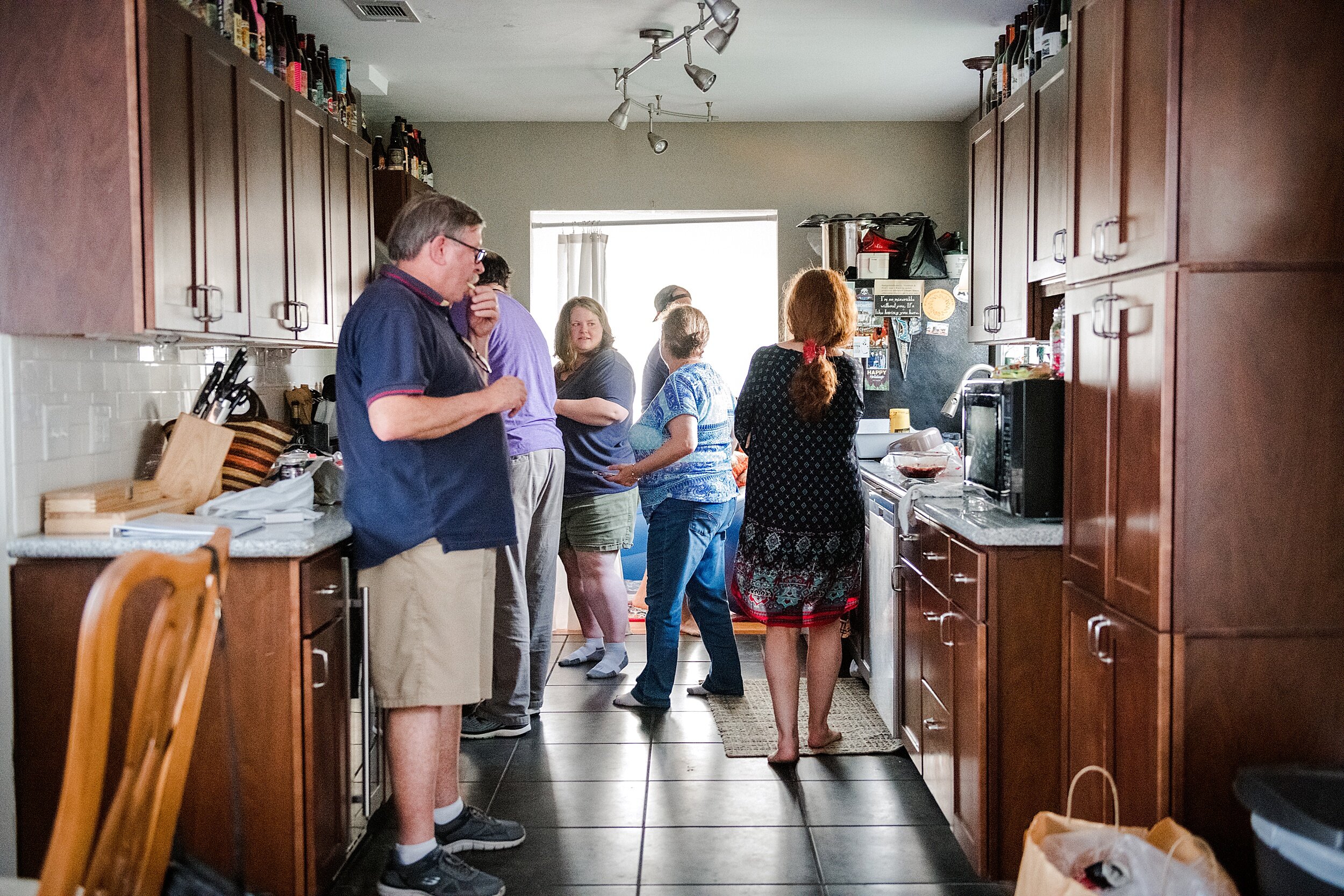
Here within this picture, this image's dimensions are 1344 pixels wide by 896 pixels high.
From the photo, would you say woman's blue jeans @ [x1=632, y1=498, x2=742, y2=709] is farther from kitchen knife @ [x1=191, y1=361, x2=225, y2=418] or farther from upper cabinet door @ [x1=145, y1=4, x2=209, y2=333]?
upper cabinet door @ [x1=145, y1=4, x2=209, y2=333]

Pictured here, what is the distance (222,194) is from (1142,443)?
2157 mm

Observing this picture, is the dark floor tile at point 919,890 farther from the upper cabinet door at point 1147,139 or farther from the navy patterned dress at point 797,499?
the upper cabinet door at point 1147,139

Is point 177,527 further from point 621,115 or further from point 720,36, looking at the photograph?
point 621,115

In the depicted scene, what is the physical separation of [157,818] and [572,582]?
301 cm

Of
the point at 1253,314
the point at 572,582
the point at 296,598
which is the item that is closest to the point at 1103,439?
the point at 1253,314

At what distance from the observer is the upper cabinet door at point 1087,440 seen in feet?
7.18

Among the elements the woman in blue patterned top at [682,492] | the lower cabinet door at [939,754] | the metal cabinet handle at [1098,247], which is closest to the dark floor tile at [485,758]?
the woman in blue patterned top at [682,492]

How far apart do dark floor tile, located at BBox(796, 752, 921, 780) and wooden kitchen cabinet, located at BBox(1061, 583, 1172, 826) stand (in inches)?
34.4

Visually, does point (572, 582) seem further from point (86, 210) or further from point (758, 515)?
point (86, 210)

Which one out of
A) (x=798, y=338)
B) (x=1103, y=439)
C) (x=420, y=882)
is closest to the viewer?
(x=1103, y=439)

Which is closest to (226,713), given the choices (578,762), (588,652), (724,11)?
(578,762)

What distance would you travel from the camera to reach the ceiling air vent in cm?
363

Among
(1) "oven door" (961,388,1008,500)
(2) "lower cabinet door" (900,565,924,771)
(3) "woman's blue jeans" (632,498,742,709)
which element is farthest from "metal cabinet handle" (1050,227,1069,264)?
(3) "woman's blue jeans" (632,498,742,709)

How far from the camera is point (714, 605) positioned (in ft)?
12.9
